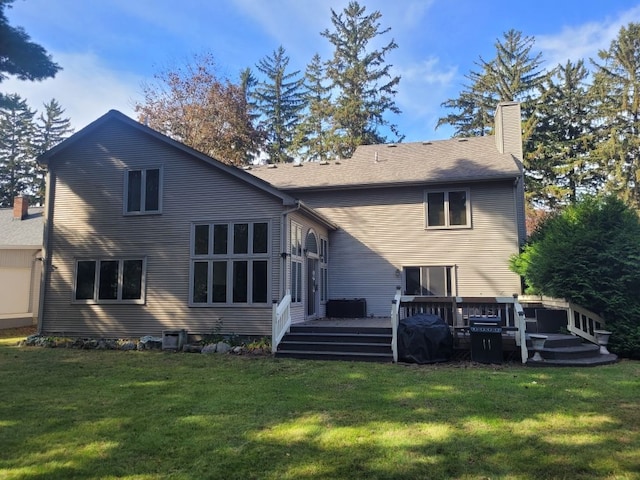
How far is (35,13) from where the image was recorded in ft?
37.7

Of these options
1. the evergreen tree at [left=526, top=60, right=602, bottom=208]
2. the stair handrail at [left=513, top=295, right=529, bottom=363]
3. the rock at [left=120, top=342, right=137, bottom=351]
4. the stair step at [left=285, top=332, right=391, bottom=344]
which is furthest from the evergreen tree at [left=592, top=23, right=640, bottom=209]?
the rock at [left=120, top=342, right=137, bottom=351]

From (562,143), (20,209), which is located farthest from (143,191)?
(562,143)

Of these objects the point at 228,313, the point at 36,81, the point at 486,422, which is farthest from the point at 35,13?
the point at 486,422

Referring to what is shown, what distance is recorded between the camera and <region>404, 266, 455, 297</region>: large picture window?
13664mm

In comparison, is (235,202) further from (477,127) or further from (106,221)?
(477,127)

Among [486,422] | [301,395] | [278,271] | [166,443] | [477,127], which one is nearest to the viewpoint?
[166,443]

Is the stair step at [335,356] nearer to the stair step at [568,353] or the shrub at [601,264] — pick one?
the stair step at [568,353]

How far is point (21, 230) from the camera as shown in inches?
662

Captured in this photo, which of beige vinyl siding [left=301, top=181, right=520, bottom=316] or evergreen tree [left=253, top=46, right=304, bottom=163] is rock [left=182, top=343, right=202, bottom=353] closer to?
beige vinyl siding [left=301, top=181, right=520, bottom=316]

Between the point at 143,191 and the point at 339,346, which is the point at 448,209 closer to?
the point at 339,346

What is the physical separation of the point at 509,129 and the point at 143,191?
1255 centimetres

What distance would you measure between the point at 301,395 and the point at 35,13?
12314 millimetres

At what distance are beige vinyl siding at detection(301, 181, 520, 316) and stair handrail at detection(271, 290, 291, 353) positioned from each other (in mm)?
4337

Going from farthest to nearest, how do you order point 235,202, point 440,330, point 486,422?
point 235,202
point 440,330
point 486,422
